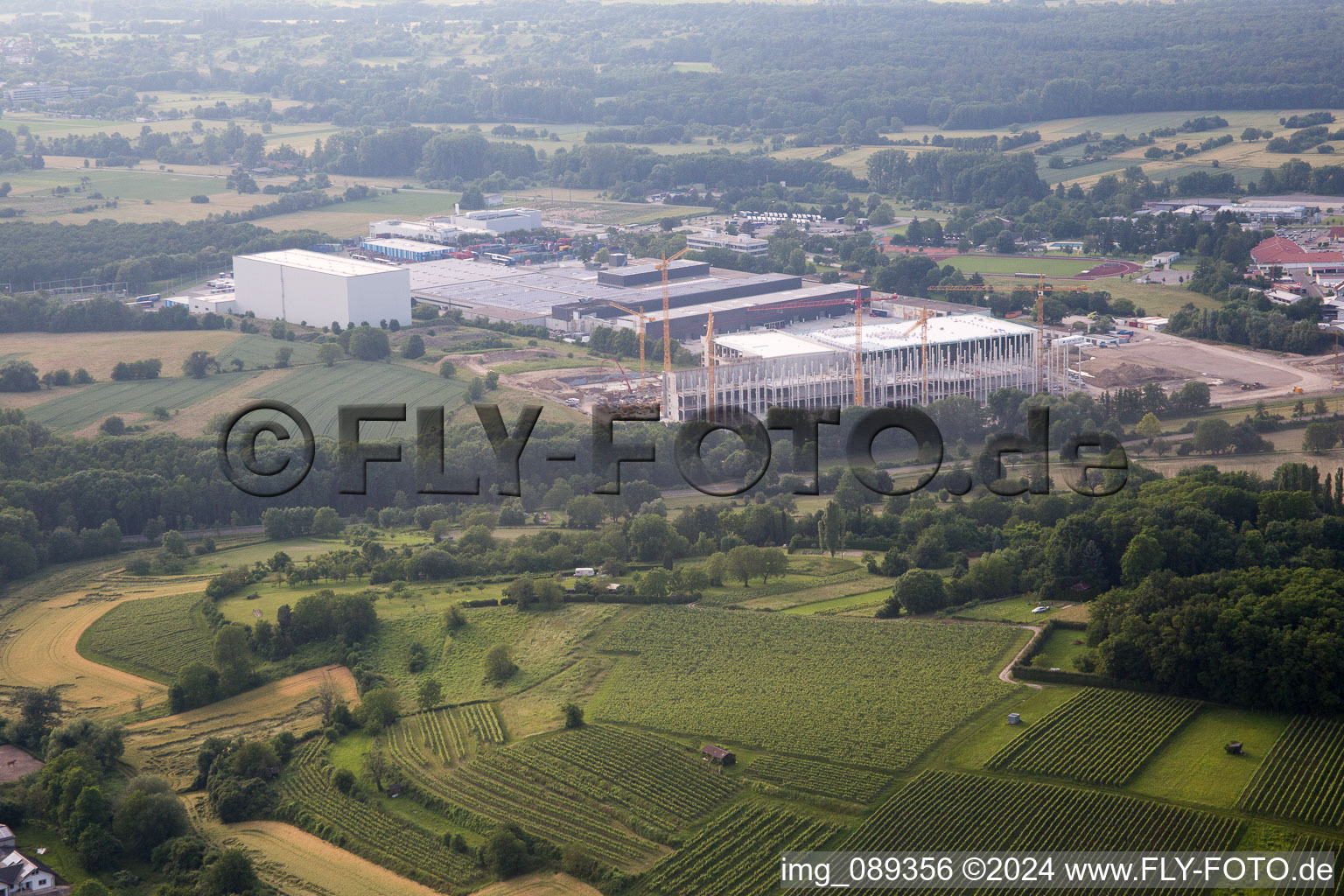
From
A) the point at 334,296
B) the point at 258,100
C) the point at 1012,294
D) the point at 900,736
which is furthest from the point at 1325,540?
the point at 258,100

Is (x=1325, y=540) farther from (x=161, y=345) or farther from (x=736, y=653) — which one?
(x=161, y=345)

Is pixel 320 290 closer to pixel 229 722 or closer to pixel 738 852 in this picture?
pixel 229 722

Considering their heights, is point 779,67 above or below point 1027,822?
above

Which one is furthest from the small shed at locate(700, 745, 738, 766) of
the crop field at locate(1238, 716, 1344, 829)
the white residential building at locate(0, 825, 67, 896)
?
the white residential building at locate(0, 825, 67, 896)

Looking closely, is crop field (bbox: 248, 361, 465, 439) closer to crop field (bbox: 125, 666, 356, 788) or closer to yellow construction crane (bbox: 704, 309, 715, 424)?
yellow construction crane (bbox: 704, 309, 715, 424)

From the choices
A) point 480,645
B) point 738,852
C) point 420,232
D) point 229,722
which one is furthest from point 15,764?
point 420,232

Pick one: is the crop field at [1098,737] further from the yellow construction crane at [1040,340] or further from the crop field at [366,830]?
the yellow construction crane at [1040,340]
